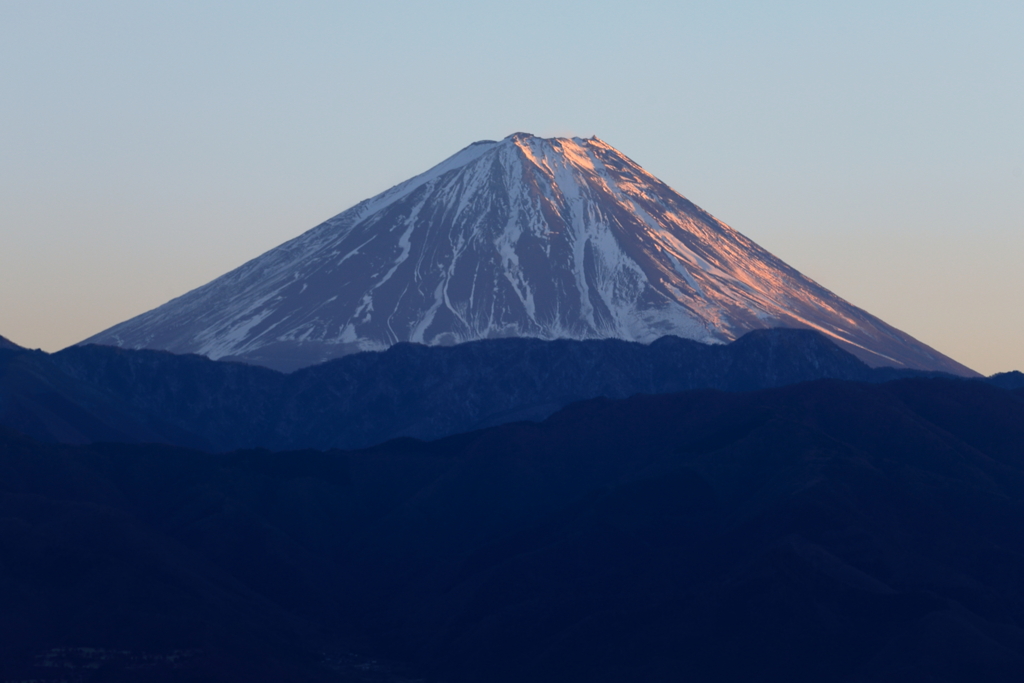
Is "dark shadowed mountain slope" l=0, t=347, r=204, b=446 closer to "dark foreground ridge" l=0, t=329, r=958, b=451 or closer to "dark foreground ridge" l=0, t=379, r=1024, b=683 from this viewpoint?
"dark foreground ridge" l=0, t=329, r=958, b=451

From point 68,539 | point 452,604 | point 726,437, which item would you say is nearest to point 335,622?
point 452,604

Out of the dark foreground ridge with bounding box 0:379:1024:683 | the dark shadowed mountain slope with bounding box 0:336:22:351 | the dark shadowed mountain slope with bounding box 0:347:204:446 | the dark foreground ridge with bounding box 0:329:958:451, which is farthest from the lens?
the dark foreground ridge with bounding box 0:329:958:451

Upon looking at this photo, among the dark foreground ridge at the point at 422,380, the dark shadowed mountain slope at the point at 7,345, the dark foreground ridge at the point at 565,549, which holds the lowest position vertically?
the dark foreground ridge at the point at 565,549

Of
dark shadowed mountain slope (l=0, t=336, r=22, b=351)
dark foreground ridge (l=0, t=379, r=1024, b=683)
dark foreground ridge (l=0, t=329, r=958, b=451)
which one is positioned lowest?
dark foreground ridge (l=0, t=379, r=1024, b=683)

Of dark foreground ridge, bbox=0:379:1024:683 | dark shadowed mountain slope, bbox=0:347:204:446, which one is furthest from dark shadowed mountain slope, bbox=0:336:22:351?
dark foreground ridge, bbox=0:379:1024:683

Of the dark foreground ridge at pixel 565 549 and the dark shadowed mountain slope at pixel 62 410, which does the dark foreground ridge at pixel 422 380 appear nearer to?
the dark shadowed mountain slope at pixel 62 410

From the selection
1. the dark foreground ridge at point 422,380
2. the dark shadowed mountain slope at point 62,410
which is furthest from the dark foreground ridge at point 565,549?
the dark foreground ridge at point 422,380
